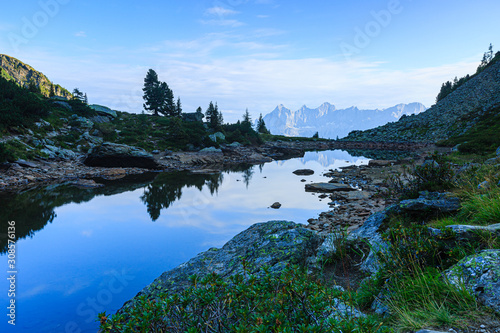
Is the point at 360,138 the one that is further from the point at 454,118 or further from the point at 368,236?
the point at 368,236

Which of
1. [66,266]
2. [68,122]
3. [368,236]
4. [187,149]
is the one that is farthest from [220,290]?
[68,122]

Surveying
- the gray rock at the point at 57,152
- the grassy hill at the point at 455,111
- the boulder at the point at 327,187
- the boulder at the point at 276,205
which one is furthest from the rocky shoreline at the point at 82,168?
the grassy hill at the point at 455,111

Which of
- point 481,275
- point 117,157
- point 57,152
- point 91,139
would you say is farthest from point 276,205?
point 91,139

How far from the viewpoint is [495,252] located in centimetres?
346

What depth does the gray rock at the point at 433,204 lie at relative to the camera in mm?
6461

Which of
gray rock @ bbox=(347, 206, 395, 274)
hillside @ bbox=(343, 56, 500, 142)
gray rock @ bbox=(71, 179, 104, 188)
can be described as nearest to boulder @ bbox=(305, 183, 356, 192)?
gray rock @ bbox=(347, 206, 395, 274)

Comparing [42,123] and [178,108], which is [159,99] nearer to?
[178,108]

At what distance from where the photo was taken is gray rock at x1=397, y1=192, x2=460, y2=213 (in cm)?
646

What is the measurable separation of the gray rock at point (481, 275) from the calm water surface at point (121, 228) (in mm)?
8174

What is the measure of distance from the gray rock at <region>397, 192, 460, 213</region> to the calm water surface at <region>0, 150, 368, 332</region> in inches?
291

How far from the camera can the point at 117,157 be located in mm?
33188

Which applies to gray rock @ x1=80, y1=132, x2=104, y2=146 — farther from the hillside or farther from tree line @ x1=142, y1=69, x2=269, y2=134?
the hillside

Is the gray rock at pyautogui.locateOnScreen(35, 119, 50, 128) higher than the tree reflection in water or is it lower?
higher

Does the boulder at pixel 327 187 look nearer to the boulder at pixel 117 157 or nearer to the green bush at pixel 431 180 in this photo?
the green bush at pixel 431 180
